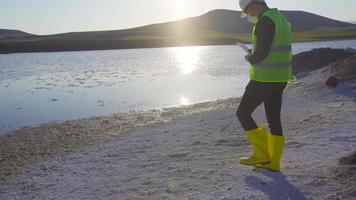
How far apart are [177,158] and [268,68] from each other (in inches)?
84.4

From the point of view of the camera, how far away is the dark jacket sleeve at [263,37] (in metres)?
5.55

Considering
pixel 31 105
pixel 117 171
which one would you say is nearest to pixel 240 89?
pixel 31 105

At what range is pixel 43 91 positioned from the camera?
19.7 metres

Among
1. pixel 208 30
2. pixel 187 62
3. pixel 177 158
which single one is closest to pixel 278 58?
pixel 177 158

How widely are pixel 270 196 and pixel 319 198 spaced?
50cm

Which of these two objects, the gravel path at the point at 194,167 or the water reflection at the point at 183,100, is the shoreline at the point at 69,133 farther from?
the water reflection at the point at 183,100

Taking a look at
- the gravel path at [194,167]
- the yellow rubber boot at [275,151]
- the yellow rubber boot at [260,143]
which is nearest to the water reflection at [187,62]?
the gravel path at [194,167]

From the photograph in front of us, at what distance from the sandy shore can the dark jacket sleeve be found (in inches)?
55.9

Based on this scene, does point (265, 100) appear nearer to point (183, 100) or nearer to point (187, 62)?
point (183, 100)

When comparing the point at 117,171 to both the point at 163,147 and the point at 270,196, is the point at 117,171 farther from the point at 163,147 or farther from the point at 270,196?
the point at 270,196

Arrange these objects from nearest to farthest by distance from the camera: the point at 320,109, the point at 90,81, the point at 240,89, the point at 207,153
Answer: the point at 207,153 < the point at 320,109 < the point at 240,89 < the point at 90,81

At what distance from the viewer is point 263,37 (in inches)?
221

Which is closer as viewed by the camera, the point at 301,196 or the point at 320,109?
the point at 301,196

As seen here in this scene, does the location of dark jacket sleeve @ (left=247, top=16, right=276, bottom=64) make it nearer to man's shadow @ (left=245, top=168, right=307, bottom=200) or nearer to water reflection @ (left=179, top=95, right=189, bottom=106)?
man's shadow @ (left=245, top=168, right=307, bottom=200)
